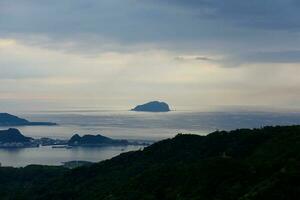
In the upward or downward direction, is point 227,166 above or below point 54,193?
above

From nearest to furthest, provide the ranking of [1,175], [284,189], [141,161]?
[284,189] → [141,161] → [1,175]

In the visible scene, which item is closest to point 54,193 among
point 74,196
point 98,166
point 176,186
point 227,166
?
point 74,196

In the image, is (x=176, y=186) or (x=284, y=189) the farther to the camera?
(x=176, y=186)

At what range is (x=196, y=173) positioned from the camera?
4781cm

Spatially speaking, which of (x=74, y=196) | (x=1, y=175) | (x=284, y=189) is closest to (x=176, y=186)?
(x=284, y=189)

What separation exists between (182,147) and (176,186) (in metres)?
27.0

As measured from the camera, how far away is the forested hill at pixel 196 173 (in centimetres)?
3844

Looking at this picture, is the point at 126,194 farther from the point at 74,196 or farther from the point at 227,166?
the point at 74,196

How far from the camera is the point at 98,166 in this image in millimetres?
78000

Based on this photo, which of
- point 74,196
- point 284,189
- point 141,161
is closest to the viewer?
point 284,189

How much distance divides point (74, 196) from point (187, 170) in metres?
19.3

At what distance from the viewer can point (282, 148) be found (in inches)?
2028

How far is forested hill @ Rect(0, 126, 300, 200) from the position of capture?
38.4 metres

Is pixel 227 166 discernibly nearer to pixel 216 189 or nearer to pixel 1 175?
pixel 216 189
